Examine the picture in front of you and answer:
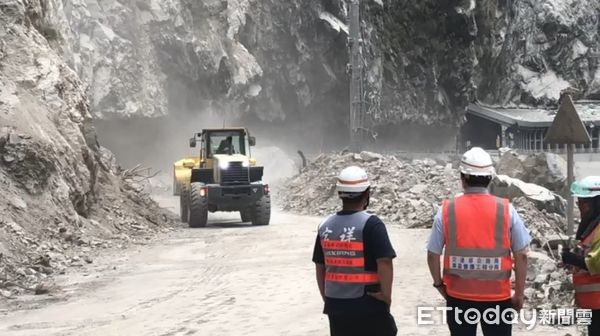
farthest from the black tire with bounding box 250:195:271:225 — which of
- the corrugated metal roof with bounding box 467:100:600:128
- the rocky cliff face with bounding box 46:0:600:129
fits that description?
the corrugated metal roof with bounding box 467:100:600:128

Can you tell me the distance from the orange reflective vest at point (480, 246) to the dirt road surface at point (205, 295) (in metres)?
2.91

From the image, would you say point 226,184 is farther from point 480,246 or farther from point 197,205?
point 480,246

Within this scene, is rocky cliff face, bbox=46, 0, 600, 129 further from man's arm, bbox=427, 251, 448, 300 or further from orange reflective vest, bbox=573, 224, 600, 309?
orange reflective vest, bbox=573, 224, 600, 309

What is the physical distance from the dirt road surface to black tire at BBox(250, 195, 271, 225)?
3.48 meters

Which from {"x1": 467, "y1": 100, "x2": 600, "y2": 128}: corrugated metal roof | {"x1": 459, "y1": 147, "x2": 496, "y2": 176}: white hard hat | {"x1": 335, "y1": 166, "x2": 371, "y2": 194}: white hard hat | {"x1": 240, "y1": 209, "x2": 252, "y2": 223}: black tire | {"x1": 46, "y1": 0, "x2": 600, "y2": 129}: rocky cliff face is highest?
{"x1": 46, "y1": 0, "x2": 600, "y2": 129}: rocky cliff face

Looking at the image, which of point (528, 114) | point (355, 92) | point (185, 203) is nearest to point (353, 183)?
point (185, 203)

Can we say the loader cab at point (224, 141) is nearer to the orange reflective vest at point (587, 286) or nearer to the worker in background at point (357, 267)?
the orange reflective vest at point (587, 286)

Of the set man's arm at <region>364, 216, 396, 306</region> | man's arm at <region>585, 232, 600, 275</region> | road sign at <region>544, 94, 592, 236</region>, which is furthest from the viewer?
A: road sign at <region>544, 94, 592, 236</region>

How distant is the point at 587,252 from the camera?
421cm

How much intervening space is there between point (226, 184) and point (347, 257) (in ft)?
45.8

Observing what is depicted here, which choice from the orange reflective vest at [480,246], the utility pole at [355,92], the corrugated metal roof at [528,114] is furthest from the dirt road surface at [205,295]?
the corrugated metal roof at [528,114]

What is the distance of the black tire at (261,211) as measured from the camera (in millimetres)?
17953

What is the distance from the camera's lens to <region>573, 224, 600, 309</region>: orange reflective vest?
425cm

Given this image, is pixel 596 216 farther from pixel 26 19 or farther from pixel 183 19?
Result: pixel 183 19
